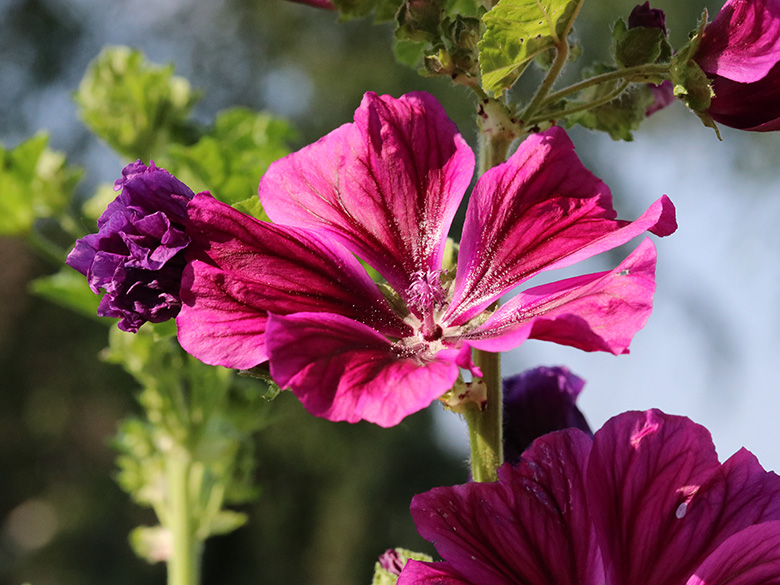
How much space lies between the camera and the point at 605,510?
2.16ft

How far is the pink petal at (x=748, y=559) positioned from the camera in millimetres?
602

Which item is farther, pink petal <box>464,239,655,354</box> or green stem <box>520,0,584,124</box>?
green stem <box>520,0,584,124</box>

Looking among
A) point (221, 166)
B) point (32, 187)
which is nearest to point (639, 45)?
point (221, 166)

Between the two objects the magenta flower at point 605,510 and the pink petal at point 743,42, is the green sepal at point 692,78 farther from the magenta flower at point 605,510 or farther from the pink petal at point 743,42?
the magenta flower at point 605,510

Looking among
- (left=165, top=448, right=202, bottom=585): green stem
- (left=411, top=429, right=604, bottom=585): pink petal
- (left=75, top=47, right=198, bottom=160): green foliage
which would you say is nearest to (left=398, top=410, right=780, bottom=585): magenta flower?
(left=411, top=429, right=604, bottom=585): pink petal

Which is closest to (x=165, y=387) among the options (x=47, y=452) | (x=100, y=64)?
(x=100, y=64)

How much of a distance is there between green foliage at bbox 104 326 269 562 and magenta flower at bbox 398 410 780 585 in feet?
2.39

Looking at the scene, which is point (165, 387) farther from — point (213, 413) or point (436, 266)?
point (436, 266)

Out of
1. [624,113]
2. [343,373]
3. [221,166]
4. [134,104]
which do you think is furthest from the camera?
[134,104]

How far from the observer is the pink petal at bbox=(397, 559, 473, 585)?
620mm

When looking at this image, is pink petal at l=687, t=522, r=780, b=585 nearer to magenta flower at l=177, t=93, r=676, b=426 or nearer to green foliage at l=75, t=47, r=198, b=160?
magenta flower at l=177, t=93, r=676, b=426

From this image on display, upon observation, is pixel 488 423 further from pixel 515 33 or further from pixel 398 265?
pixel 515 33

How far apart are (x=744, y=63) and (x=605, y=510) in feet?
1.07

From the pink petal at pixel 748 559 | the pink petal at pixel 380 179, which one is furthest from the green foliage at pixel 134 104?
the pink petal at pixel 748 559
